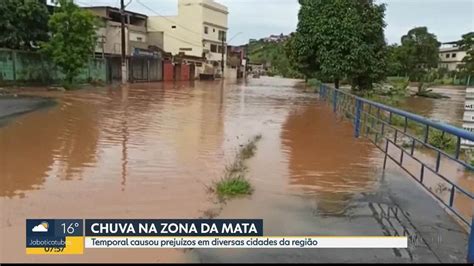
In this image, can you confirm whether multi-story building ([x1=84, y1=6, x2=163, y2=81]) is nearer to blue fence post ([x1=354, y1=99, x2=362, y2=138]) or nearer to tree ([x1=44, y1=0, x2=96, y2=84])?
tree ([x1=44, y1=0, x2=96, y2=84])

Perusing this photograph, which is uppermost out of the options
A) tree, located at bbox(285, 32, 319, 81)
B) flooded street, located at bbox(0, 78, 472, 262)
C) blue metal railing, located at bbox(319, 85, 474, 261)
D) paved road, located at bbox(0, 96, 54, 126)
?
tree, located at bbox(285, 32, 319, 81)

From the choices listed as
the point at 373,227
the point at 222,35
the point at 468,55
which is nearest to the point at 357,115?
the point at 373,227

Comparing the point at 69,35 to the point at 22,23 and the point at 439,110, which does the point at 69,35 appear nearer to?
the point at 22,23

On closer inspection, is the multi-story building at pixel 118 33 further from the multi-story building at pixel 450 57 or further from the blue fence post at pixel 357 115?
the multi-story building at pixel 450 57

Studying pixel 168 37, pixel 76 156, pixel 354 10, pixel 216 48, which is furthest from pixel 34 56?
pixel 216 48

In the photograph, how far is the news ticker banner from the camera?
3654 millimetres

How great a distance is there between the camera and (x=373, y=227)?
4301mm

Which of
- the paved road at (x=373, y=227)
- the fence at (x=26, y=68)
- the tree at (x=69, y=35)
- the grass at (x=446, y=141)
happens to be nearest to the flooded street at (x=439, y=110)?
the grass at (x=446, y=141)

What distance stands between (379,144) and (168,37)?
1928 inches

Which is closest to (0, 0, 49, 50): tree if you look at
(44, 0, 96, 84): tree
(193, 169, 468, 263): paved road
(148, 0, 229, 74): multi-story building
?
(44, 0, 96, 84): tree

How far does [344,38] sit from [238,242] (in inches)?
703

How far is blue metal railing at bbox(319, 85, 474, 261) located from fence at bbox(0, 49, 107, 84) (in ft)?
58.6

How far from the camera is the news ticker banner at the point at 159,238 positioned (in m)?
3.65

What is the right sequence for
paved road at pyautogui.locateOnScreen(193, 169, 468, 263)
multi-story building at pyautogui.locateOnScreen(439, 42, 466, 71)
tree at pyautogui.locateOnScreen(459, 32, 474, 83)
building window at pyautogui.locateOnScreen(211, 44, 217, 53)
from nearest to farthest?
1. paved road at pyautogui.locateOnScreen(193, 169, 468, 263)
2. tree at pyautogui.locateOnScreen(459, 32, 474, 83)
3. building window at pyautogui.locateOnScreen(211, 44, 217, 53)
4. multi-story building at pyautogui.locateOnScreen(439, 42, 466, 71)
